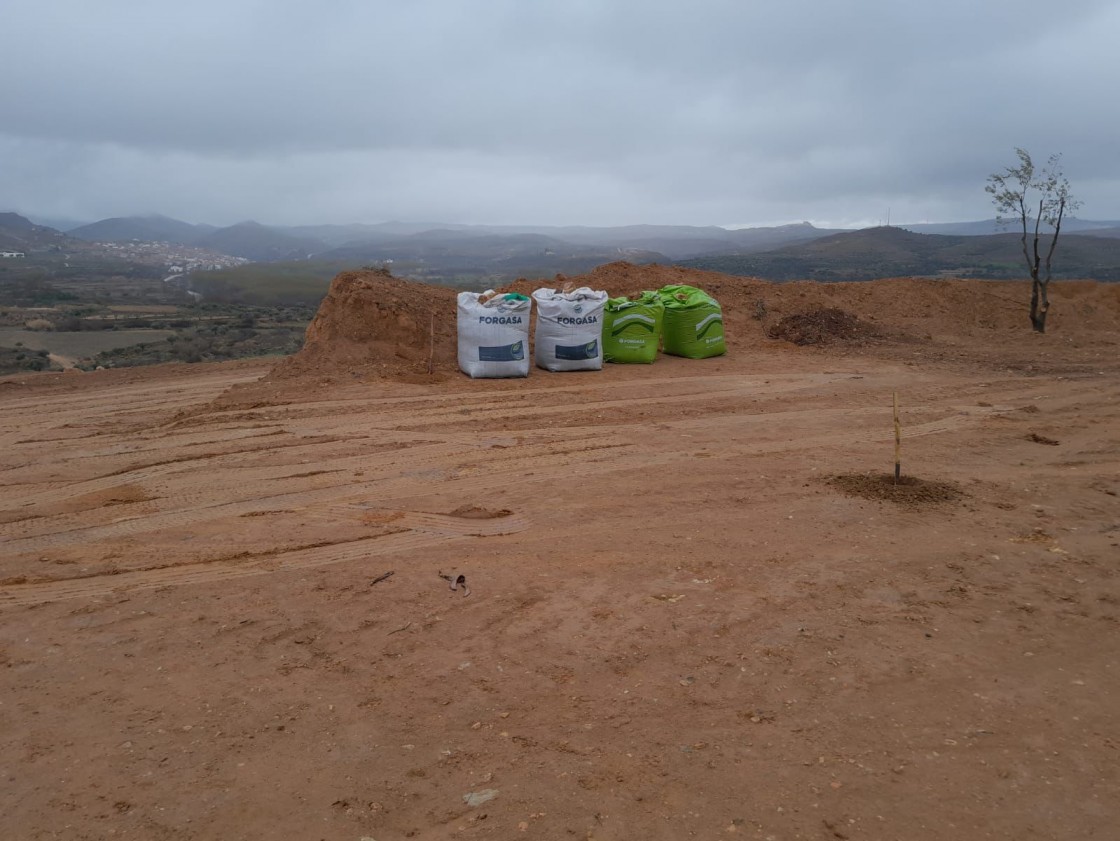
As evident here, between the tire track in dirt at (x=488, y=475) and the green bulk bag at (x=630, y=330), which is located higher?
the green bulk bag at (x=630, y=330)

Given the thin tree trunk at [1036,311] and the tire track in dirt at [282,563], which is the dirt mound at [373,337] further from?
the thin tree trunk at [1036,311]

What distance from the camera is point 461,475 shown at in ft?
20.2

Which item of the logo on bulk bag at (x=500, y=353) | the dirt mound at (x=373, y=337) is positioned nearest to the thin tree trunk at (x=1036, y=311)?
the logo on bulk bag at (x=500, y=353)

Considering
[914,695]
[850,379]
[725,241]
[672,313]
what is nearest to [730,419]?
[850,379]

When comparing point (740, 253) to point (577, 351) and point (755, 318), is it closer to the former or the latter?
point (755, 318)

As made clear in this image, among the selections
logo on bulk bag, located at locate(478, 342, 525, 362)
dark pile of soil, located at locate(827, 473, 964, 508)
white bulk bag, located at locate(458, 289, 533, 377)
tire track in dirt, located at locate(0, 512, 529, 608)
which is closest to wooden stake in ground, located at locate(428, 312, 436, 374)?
white bulk bag, located at locate(458, 289, 533, 377)

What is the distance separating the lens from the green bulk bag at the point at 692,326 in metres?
11.7

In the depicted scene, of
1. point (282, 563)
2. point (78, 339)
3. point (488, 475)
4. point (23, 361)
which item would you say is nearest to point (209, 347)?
point (23, 361)

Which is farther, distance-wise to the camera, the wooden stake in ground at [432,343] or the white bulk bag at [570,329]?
the wooden stake in ground at [432,343]

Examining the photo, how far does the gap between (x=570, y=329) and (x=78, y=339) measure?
18.0 meters

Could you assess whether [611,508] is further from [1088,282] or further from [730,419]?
[1088,282]

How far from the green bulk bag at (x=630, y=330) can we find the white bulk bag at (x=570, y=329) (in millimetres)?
454

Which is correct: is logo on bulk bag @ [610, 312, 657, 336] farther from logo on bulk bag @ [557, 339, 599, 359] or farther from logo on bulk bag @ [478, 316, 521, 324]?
logo on bulk bag @ [478, 316, 521, 324]

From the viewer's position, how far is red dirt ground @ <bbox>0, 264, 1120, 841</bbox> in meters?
2.63
